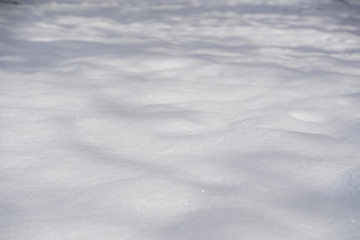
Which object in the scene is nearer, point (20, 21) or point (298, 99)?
point (298, 99)

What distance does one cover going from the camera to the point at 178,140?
1.20 meters

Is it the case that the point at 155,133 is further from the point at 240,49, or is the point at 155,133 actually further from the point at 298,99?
the point at 240,49

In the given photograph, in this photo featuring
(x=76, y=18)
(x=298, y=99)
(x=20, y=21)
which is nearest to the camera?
(x=298, y=99)

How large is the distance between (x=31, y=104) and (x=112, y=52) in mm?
1110

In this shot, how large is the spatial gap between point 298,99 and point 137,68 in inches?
39.0

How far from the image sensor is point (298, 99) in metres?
1.62

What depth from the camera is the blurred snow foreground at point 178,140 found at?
2.63ft

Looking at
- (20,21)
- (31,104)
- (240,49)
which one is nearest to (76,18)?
(20,21)

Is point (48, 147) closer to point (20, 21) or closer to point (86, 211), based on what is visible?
point (86, 211)

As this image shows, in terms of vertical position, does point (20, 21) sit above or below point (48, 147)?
above

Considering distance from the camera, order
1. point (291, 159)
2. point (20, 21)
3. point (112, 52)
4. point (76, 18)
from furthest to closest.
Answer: point (76, 18) → point (20, 21) → point (112, 52) → point (291, 159)

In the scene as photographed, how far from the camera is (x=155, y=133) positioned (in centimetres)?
126

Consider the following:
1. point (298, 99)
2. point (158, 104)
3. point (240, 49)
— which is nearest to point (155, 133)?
point (158, 104)

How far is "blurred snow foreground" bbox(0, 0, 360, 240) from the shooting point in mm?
803
